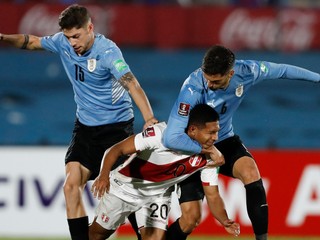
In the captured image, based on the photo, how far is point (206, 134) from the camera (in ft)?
21.3

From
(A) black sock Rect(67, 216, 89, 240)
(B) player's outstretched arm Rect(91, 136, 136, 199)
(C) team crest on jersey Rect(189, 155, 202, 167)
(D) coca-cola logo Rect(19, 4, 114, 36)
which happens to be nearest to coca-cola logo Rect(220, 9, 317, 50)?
(D) coca-cola logo Rect(19, 4, 114, 36)

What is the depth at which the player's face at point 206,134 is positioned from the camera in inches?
255

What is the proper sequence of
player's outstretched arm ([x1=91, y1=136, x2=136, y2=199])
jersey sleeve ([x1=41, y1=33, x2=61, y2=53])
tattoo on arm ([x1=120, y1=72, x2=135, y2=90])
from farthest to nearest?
jersey sleeve ([x1=41, y1=33, x2=61, y2=53]), tattoo on arm ([x1=120, y1=72, x2=135, y2=90]), player's outstretched arm ([x1=91, y1=136, x2=136, y2=199])

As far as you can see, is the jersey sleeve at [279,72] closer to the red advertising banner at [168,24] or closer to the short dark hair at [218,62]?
the short dark hair at [218,62]

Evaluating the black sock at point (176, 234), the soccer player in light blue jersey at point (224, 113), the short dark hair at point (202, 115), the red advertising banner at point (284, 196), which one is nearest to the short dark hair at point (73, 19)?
the soccer player in light blue jersey at point (224, 113)

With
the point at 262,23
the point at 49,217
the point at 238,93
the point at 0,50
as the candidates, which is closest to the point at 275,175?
the point at 49,217

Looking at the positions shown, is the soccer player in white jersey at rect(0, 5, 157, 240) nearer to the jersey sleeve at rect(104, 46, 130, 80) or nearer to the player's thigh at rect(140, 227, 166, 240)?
the jersey sleeve at rect(104, 46, 130, 80)

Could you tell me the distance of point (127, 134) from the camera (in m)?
7.28

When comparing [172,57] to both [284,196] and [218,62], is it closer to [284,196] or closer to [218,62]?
[284,196]

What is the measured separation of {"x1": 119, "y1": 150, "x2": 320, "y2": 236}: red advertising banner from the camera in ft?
31.4

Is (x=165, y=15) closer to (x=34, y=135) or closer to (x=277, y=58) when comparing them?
(x=277, y=58)

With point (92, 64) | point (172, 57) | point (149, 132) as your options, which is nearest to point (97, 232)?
point (149, 132)

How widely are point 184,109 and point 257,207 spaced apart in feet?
3.30

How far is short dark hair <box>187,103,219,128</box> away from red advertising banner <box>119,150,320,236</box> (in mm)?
3149
